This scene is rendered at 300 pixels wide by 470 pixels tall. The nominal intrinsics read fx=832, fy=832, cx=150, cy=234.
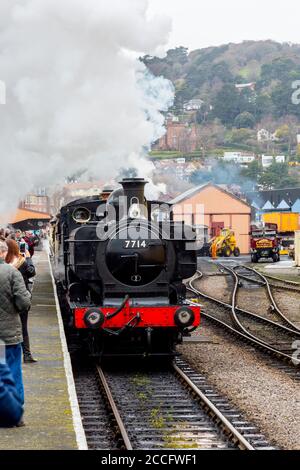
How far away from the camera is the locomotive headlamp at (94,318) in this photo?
Result: 37.6 feet

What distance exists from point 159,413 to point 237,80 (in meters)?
157

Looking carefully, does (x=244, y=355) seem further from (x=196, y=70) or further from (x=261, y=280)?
(x=196, y=70)

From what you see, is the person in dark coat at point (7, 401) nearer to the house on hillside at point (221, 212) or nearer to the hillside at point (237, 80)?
the house on hillside at point (221, 212)

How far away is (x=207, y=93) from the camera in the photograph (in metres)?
138

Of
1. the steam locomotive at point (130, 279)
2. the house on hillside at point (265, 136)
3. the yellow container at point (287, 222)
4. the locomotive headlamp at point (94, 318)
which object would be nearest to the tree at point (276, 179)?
the house on hillside at point (265, 136)

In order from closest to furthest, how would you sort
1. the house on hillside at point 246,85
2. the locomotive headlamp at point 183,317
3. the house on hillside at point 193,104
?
1. the locomotive headlamp at point 183,317
2. the house on hillside at point 193,104
3. the house on hillside at point 246,85

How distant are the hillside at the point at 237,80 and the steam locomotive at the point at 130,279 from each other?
87.5m

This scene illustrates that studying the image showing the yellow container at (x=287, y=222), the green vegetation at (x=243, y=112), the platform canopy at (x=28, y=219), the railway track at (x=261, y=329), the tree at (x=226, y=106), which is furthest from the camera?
the tree at (x=226, y=106)

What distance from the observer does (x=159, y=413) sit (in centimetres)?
951

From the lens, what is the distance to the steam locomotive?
38.3 feet

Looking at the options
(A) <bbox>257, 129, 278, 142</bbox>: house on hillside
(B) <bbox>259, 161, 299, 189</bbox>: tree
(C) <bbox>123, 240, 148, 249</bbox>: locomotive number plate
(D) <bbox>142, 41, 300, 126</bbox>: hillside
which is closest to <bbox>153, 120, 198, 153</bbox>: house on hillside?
(D) <bbox>142, 41, 300, 126</bbox>: hillside

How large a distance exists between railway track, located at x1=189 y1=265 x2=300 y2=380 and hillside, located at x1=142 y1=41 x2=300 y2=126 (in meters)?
80.7

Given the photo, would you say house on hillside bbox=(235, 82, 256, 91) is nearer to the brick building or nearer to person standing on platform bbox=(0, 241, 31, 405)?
the brick building

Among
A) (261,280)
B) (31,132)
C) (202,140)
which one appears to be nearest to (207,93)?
(202,140)
